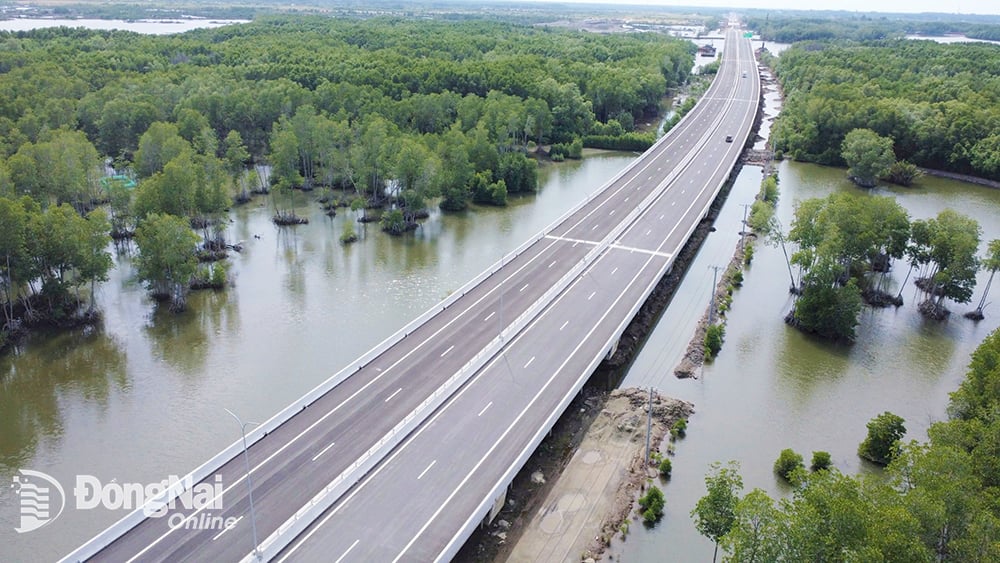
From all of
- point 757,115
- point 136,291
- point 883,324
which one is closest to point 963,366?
point 883,324

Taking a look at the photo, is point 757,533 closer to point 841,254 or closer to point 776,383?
point 776,383

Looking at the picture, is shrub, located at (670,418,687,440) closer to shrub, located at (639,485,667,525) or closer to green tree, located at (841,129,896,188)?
shrub, located at (639,485,667,525)

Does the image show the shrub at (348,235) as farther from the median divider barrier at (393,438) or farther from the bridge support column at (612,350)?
the bridge support column at (612,350)

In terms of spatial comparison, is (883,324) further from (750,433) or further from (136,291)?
(136,291)

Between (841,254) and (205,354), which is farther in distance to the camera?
(841,254)

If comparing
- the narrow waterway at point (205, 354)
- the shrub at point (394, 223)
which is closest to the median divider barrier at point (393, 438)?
the narrow waterway at point (205, 354)

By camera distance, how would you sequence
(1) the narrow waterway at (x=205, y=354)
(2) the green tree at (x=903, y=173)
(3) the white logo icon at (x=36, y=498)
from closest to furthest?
(3) the white logo icon at (x=36, y=498)
(1) the narrow waterway at (x=205, y=354)
(2) the green tree at (x=903, y=173)

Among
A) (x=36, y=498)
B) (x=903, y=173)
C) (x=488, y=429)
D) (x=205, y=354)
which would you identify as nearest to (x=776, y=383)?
(x=488, y=429)
